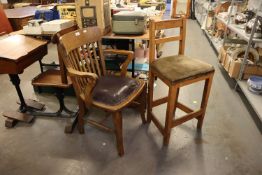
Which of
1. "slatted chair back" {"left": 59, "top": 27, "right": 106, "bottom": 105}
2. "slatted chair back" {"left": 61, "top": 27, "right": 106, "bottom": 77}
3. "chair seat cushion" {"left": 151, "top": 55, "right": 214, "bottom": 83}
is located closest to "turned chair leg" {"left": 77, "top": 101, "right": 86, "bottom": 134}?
"slatted chair back" {"left": 59, "top": 27, "right": 106, "bottom": 105}

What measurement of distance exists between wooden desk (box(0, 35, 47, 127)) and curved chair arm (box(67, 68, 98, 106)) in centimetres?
52

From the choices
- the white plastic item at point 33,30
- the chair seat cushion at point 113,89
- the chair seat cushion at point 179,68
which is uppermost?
the white plastic item at point 33,30

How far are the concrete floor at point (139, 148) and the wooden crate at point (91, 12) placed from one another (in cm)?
98

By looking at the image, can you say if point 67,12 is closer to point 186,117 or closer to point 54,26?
point 54,26

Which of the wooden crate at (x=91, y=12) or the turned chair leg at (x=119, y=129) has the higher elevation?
the wooden crate at (x=91, y=12)

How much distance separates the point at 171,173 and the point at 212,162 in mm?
Result: 355

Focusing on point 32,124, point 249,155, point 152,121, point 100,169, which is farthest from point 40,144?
point 249,155

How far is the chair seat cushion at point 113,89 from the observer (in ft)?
4.72

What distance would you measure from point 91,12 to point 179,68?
3.48 feet

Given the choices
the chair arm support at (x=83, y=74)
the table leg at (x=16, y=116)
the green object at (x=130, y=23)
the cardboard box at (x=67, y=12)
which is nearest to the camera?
the chair arm support at (x=83, y=74)

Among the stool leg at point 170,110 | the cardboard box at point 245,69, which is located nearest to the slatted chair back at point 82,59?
the stool leg at point 170,110

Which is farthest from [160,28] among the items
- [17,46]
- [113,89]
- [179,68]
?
[17,46]

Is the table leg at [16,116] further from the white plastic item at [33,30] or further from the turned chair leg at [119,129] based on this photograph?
the turned chair leg at [119,129]

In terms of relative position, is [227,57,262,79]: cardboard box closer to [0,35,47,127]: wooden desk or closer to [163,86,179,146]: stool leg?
[163,86,179,146]: stool leg
